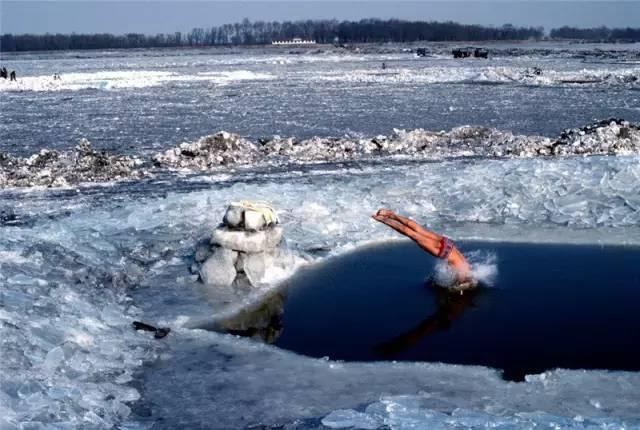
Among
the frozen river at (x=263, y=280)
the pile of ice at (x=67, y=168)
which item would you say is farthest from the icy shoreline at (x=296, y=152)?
the frozen river at (x=263, y=280)

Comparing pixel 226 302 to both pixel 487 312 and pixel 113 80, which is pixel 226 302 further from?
pixel 113 80

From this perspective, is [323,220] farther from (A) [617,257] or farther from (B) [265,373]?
(B) [265,373]

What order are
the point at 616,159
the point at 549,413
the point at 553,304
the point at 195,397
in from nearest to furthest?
the point at 549,413
the point at 195,397
the point at 553,304
the point at 616,159

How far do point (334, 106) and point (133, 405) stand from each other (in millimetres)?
22459

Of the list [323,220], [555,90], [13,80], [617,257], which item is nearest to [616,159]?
[617,257]

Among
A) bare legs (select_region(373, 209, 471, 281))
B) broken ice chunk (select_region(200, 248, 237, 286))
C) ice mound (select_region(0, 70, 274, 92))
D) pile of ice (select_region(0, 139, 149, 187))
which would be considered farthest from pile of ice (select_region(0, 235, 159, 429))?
ice mound (select_region(0, 70, 274, 92))

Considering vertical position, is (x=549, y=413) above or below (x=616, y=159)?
below

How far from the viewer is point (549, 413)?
5227 mm

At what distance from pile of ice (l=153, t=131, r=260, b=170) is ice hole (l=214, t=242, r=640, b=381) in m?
7.54

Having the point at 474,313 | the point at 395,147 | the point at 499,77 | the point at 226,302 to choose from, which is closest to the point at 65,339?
the point at 226,302

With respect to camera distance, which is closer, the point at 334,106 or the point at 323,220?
the point at 323,220

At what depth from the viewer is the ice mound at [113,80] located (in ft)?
124

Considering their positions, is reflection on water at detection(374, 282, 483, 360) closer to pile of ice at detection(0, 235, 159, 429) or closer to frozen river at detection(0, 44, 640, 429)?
frozen river at detection(0, 44, 640, 429)

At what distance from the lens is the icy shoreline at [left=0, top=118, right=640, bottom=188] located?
593 inches
